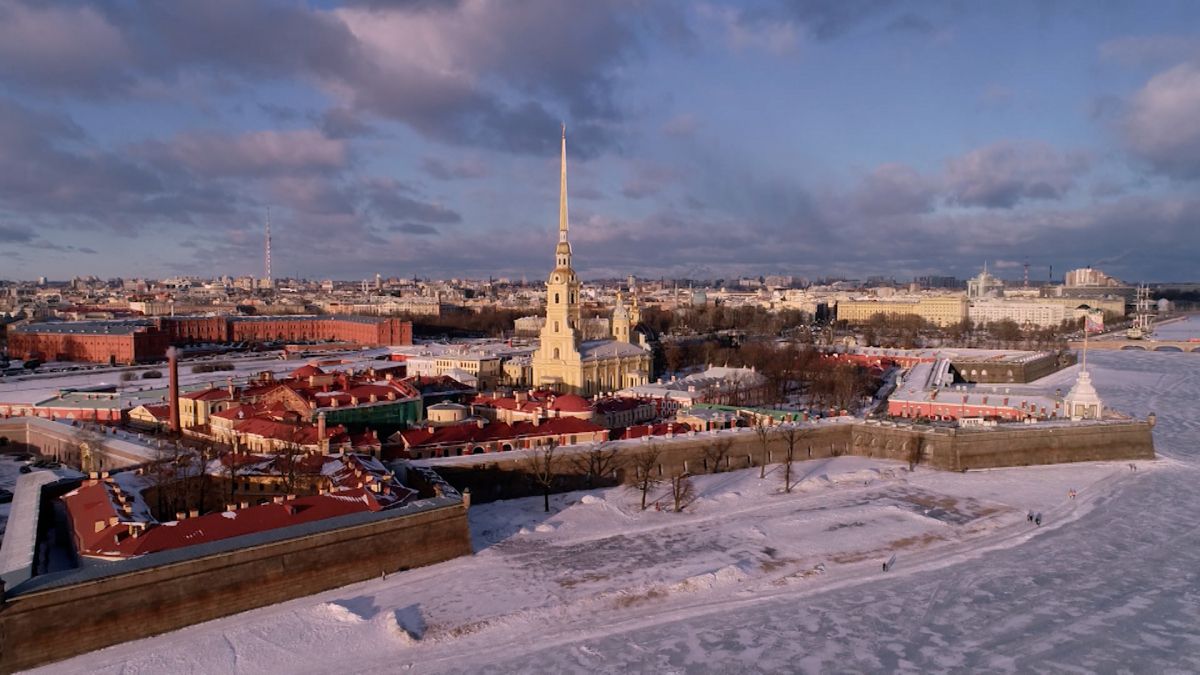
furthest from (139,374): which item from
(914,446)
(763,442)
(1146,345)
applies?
(1146,345)

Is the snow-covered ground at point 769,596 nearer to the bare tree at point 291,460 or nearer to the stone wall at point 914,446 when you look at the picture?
the stone wall at point 914,446

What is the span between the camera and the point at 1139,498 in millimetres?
19188

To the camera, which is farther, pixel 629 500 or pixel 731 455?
pixel 731 455

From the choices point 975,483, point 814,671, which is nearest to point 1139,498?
point 975,483

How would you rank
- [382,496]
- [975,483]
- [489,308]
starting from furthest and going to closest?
1. [489,308]
2. [975,483]
3. [382,496]

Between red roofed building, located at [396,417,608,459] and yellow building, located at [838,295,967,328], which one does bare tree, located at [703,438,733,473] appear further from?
yellow building, located at [838,295,967,328]

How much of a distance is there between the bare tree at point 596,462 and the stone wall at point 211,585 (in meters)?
5.16

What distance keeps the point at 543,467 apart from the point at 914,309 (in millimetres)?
87167

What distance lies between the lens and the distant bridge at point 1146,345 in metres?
58.4

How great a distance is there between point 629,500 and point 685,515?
1625 millimetres

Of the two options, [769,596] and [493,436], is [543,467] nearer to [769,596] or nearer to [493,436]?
[493,436]

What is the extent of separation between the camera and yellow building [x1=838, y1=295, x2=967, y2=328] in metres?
91.7

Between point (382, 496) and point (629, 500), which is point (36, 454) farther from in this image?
point (629, 500)

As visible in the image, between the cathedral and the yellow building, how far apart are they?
6319cm
